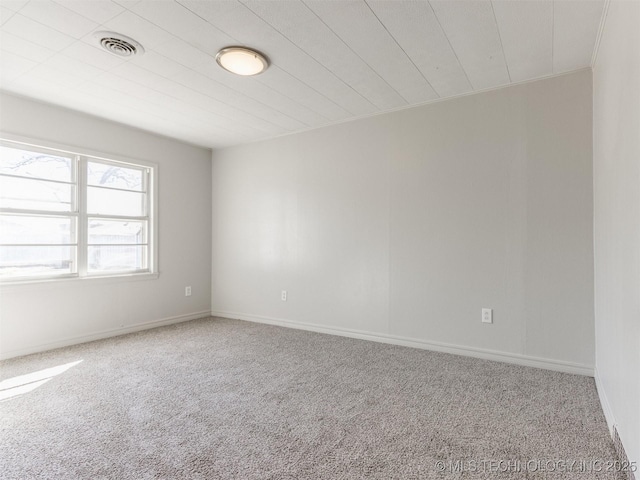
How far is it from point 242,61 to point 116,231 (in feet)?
8.66

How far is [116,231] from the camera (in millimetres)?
3959

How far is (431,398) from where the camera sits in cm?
224

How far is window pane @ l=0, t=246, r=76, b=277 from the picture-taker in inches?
123

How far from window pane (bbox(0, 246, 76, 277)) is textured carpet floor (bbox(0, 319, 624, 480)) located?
2.60 ft

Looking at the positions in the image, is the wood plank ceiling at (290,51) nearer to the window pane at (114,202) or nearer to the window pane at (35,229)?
the window pane at (114,202)

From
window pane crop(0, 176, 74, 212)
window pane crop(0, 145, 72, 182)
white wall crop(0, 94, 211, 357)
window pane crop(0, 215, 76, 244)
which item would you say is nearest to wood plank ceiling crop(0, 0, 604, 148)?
white wall crop(0, 94, 211, 357)

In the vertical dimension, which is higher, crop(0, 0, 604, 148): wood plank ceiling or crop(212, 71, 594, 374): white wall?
crop(0, 0, 604, 148): wood plank ceiling

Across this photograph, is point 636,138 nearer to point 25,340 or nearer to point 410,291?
point 410,291

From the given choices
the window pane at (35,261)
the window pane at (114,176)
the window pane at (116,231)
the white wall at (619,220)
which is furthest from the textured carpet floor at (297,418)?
the window pane at (114,176)

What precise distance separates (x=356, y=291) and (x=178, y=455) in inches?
92.6

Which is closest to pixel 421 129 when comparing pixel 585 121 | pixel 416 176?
pixel 416 176

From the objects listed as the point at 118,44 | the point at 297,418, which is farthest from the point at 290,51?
the point at 297,418

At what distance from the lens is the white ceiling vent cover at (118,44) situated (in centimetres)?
217

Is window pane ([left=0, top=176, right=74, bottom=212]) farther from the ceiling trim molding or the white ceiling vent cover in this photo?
the ceiling trim molding
